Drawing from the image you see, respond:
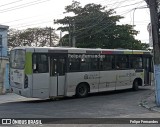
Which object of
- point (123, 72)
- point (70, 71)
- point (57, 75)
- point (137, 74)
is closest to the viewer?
point (57, 75)

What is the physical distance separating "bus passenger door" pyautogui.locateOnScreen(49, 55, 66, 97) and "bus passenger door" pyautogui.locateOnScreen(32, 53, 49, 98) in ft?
1.26

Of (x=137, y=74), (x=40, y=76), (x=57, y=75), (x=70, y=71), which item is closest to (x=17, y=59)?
(x=40, y=76)

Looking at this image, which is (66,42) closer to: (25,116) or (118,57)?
(118,57)

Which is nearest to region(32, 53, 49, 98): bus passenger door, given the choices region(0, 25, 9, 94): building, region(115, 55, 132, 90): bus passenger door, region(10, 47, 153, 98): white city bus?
region(10, 47, 153, 98): white city bus

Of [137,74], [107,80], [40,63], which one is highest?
[40,63]

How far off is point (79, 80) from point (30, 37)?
39.6m

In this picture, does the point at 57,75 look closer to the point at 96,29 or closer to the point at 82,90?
the point at 82,90

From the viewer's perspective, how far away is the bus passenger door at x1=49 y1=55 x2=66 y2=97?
1817cm

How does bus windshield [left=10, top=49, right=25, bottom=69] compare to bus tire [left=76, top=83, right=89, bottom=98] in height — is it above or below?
above

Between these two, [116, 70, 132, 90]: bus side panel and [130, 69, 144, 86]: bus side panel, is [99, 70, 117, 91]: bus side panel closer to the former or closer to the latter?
[116, 70, 132, 90]: bus side panel

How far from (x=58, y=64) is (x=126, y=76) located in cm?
596

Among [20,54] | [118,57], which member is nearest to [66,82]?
[20,54]

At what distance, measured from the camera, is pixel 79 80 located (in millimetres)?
19531

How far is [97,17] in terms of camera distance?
44.8 m
